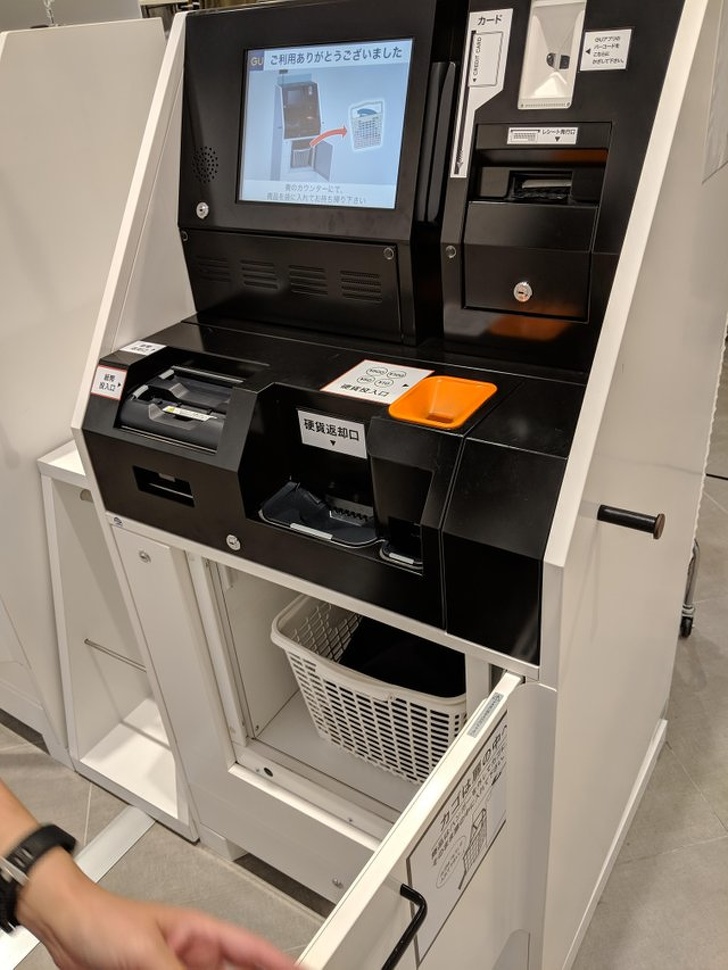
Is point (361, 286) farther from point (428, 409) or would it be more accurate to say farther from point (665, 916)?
point (665, 916)

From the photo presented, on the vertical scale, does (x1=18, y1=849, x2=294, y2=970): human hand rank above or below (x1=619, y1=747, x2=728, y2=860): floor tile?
above

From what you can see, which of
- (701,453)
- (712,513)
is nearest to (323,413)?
(701,453)

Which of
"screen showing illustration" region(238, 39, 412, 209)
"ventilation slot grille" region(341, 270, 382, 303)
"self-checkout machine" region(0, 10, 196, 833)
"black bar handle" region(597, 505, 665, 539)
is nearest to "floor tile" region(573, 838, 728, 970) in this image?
"self-checkout machine" region(0, 10, 196, 833)

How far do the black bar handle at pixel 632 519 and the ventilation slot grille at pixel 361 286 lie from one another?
0.42m

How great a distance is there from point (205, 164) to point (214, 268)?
15 cm

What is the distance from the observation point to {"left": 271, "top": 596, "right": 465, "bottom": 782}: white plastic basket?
115cm

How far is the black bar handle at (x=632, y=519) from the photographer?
2.79 feet

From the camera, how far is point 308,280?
44.9 inches

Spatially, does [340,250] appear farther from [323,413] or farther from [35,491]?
[35,491]

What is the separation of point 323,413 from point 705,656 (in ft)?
4.51

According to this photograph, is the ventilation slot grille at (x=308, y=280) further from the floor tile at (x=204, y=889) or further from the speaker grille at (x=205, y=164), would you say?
the floor tile at (x=204, y=889)

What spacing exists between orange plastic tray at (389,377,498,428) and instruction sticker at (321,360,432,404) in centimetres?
2

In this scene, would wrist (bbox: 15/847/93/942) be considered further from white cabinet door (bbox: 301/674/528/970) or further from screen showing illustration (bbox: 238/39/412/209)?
screen showing illustration (bbox: 238/39/412/209)

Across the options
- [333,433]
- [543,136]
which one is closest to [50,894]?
[333,433]
